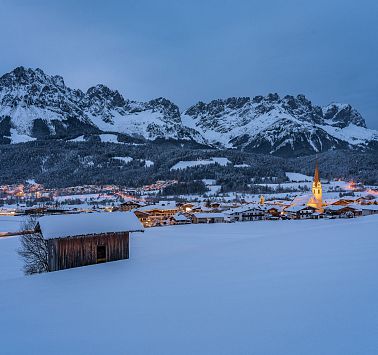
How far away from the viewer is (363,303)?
10.5 meters

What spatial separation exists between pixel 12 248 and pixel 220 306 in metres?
36.1

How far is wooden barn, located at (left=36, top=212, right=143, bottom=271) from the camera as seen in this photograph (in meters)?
19.3

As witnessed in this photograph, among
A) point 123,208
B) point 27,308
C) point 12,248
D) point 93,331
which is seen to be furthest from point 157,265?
point 123,208

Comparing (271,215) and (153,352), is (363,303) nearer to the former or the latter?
(153,352)

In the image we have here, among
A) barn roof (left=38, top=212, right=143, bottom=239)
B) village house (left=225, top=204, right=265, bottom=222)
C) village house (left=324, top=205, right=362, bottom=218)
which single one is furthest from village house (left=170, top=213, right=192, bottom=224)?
barn roof (left=38, top=212, right=143, bottom=239)

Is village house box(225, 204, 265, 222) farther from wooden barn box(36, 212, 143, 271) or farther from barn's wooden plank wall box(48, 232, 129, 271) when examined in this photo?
barn's wooden plank wall box(48, 232, 129, 271)

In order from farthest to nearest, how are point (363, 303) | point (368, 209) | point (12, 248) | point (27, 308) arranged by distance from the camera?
point (368, 209)
point (12, 248)
point (27, 308)
point (363, 303)

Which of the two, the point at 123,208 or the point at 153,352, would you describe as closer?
the point at 153,352

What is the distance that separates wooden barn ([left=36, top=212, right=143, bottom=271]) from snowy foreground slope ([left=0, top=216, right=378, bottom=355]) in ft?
5.37

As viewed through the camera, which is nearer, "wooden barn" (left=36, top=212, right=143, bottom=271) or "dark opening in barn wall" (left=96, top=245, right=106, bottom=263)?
"wooden barn" (left=36, top=212, right=143, bottom=271)

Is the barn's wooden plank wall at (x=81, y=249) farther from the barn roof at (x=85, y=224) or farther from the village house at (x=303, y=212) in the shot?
the village house at (x=303, y=212)

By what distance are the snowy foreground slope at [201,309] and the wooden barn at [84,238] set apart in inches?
64.4

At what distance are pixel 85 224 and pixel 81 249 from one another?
Answer: 1367 millimetres

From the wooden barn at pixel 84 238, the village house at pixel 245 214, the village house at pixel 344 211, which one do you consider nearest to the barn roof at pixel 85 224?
the wooden barn at pixel 84 238
